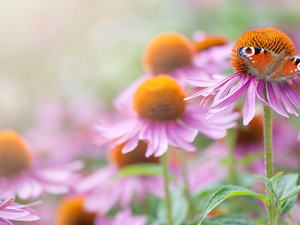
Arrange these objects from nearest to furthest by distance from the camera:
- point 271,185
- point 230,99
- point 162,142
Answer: point 271,185 → point 230,99 → point 162,142

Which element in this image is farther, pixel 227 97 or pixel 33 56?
pixel 33 56

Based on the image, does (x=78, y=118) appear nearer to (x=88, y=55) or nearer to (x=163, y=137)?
(x=88, y=55)

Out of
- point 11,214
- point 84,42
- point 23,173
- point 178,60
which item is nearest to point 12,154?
point 23,173

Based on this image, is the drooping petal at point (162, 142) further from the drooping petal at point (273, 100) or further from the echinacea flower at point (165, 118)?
the drooping petal at point (273, 100)

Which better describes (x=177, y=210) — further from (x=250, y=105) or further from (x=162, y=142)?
(x=250, y=105)

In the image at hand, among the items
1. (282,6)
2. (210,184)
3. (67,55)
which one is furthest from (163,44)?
(67,55)

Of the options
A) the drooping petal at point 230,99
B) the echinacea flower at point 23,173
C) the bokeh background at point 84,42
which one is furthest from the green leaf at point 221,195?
the bokeh background at point 84,42
